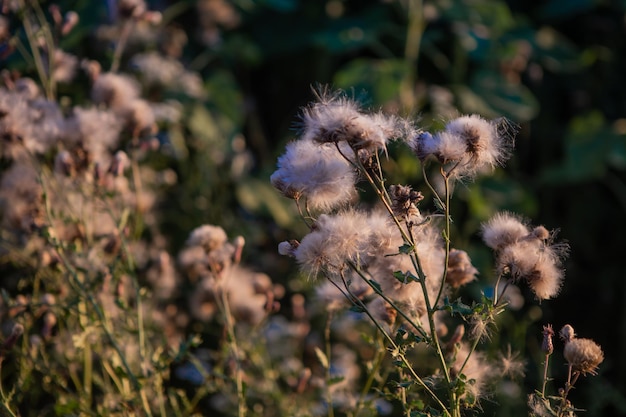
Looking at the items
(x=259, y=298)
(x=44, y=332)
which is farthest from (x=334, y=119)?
(x=259, y=298)

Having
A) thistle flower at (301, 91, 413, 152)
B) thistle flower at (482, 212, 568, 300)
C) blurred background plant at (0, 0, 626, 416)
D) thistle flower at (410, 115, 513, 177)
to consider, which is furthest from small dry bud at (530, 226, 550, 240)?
blurred background plant at (0, 0, 626, 416)

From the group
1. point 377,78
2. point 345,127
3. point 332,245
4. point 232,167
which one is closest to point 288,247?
point 332,245

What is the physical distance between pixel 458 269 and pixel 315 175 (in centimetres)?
34

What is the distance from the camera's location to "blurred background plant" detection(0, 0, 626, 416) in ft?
5.19

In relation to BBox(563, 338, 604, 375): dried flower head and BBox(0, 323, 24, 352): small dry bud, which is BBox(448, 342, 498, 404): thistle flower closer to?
BBox(563, 338, 604, 375): dried flower head

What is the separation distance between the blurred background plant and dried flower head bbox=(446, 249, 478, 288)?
1.43 feet

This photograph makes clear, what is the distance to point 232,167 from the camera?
112 inches

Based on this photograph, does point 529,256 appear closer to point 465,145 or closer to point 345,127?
point 465,145

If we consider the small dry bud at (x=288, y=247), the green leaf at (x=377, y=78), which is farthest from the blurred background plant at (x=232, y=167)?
the small dry bud at (x=288, y=247)

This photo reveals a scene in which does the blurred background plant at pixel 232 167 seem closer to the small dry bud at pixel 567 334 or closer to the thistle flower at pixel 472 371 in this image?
the thistle flower at pixel 472 371

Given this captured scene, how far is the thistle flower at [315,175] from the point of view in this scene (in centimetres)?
94

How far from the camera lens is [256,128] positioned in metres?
3.44

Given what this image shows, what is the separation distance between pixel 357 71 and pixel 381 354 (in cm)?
188

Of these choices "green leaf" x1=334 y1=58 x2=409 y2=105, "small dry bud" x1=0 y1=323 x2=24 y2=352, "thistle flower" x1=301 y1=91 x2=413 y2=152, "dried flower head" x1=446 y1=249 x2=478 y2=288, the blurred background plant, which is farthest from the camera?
"green leaf" x1=334 y1=58 x2=409 y2=105
